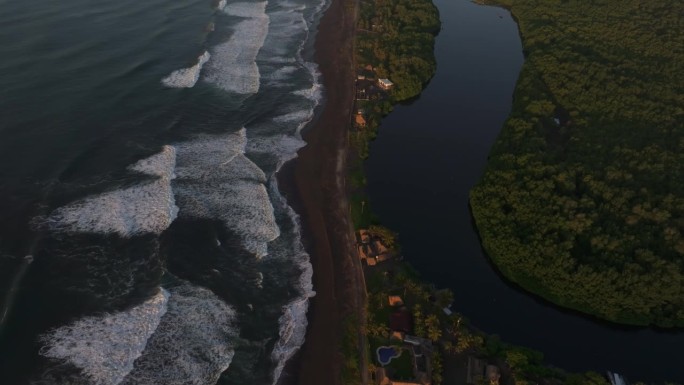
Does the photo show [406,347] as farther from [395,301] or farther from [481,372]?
[481,372]

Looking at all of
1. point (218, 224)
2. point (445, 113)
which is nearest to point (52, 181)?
point (218, 224)

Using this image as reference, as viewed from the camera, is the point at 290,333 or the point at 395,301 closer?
the point at 290,333

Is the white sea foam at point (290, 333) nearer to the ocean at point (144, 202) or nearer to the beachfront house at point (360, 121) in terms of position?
the ocean at point (144, 202)

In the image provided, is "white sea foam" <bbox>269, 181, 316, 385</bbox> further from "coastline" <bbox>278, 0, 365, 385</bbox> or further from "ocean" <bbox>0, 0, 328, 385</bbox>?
"coastline" <bbox>278, 0, 365, 385</bbox>

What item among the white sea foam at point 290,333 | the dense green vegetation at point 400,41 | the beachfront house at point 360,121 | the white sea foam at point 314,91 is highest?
the dense green vegetation at point 400,41

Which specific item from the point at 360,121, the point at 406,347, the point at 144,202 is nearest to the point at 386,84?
the point at 360,121

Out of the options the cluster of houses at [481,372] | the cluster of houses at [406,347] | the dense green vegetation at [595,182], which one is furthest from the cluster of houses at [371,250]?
the cluster of houses at [481,372]

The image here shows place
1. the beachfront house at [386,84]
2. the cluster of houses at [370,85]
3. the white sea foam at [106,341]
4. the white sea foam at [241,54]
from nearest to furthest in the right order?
the white sea foam at [106,341]
the cluster of houses at [370,85]
the white sea foam at [241,54]
the beachfront house at [386,84]

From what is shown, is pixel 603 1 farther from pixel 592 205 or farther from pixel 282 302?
pixel 282 302
